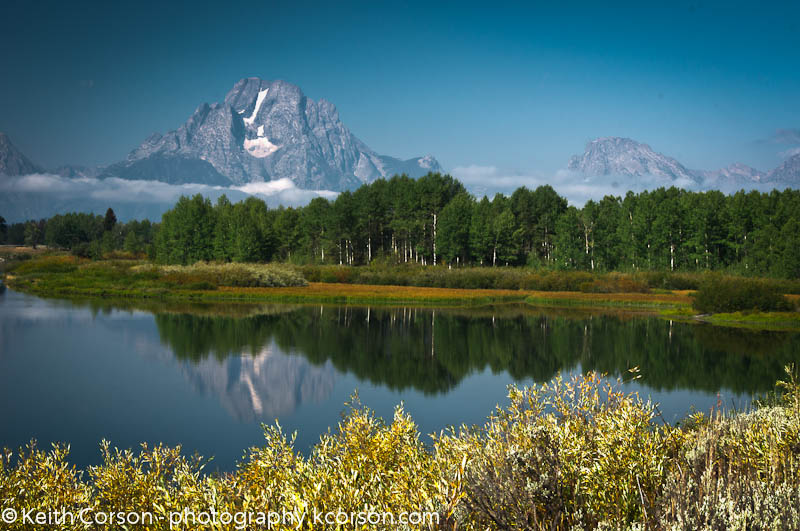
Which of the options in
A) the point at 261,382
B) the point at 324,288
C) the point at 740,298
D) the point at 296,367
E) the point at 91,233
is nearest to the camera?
the point at 261,382

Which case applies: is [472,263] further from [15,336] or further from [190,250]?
[15,336]

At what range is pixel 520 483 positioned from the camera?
17.9 ft

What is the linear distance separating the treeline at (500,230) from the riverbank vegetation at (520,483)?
198 feet

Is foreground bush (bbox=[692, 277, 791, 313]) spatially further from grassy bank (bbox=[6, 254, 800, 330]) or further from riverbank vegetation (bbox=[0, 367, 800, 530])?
riverbank vegetation (bbox=[0, 367, 800, 530])

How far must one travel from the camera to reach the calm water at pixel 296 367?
15117 mm

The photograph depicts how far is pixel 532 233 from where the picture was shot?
85938 millimetres

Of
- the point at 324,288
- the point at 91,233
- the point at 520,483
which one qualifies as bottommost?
the point at 324,288

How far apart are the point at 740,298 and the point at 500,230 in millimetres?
37300

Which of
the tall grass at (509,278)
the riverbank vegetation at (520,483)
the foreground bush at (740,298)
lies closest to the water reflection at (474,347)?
the foreground bush at (740,298)

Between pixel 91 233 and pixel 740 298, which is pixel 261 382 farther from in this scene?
pixel 91 233

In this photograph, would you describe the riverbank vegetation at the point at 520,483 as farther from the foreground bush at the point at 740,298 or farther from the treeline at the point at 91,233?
the treeline at the point at 91,233

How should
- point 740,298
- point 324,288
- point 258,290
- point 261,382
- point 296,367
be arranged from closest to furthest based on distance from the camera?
1. point 261,382
2. point 296,367
3. point 740,298
4. point 258,290
5. point 324,288

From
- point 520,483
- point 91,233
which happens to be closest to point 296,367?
point 520,483

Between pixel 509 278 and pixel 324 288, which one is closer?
pixel 324 288
